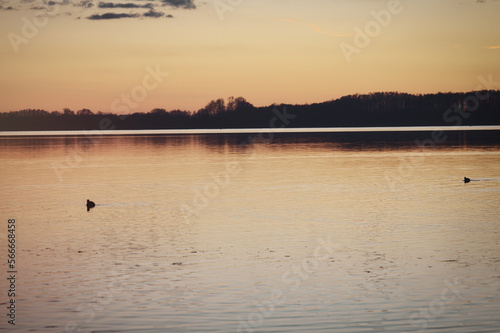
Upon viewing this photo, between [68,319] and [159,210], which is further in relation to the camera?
[159,210]

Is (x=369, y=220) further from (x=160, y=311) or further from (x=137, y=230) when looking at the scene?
(x=160, y=311)

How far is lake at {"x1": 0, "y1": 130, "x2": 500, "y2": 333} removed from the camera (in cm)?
2164

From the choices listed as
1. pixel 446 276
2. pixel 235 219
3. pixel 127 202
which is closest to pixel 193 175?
pixel 127 202

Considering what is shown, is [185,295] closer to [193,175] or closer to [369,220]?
[369,220]

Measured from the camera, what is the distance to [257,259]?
29.7 metres

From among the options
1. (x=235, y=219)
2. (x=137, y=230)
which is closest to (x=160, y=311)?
(x=137, y=230)

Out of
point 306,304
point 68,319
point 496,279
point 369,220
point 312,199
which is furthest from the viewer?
point 312,199

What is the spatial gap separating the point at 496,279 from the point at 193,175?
5317 centimetres

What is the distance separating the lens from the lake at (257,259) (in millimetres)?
21641

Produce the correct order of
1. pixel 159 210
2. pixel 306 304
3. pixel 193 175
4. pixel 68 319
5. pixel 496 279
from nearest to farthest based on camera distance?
1. pixel 68 319
2. pixel 306 304
3. pixel 496 279
4. pixel 159 210
5. pixel 193 175

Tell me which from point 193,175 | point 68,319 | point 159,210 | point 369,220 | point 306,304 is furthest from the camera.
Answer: point 193,175

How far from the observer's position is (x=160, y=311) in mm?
22219

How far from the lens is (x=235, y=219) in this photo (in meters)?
42.0

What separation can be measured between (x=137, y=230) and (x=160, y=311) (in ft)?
55.1
